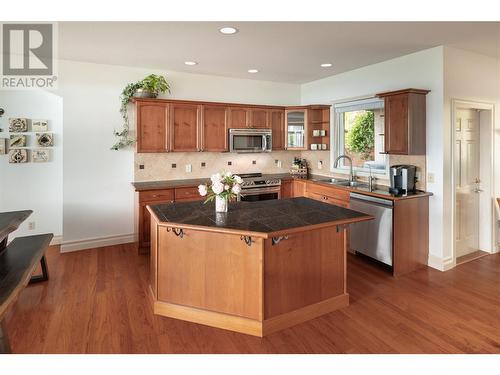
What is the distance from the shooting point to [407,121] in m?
3.79

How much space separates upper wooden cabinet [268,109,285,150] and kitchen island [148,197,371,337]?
116 inches

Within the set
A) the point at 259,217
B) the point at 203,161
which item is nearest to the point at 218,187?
the point at 259,217

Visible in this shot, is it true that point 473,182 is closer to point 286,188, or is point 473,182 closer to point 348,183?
point 348,183

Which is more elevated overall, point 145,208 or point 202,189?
point 202,189

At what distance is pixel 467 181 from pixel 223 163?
3557 millimetres

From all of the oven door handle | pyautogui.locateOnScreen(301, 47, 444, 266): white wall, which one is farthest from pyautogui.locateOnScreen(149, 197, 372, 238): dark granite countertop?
the oven door handle

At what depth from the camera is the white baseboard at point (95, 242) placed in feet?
14.9

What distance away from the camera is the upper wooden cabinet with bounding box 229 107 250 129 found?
206 inches

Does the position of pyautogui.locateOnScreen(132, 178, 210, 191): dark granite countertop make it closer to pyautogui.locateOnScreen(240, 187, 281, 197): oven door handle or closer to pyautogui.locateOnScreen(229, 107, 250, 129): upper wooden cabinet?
pyautogui.locateOnScreen(240, 187, 281, 197): oven door handle

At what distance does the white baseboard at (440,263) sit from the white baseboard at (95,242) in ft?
13.4

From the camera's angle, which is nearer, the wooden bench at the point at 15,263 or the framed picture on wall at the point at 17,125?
the wooden bench at the point at 15,263

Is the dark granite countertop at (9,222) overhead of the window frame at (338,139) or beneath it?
beneath

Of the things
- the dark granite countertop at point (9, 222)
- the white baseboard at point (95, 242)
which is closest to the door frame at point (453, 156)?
the white baseboard at point (95, 242)

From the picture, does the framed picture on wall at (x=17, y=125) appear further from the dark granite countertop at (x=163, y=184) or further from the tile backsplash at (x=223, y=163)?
the dark granite countertop at (x=163, y=184)
